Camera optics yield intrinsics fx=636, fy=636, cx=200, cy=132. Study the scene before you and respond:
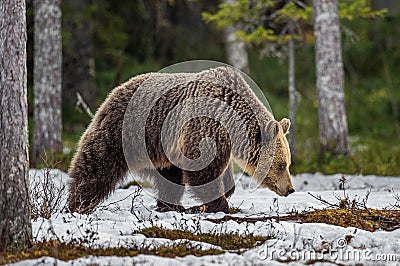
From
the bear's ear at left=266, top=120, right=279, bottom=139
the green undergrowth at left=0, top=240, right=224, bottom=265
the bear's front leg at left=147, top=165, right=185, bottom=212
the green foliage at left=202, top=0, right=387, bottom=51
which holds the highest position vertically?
the green foliage at left=202, top=0, right=387, bottom=51

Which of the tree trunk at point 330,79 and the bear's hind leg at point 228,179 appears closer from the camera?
the bear's hind leg at point 228,179

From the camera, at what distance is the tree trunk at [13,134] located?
5.45 metres

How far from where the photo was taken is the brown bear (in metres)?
7.41

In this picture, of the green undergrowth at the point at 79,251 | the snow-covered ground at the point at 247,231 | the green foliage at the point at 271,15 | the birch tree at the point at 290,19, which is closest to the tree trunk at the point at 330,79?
the birch tree at the point at 290,19

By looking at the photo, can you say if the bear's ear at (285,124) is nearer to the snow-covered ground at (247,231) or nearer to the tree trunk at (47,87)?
the snow-covered ground at (247,231)

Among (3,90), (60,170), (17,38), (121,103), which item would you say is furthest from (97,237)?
(60,170)

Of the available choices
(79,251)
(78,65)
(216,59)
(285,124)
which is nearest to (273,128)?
(285,124)

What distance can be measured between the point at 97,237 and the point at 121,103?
249 cm

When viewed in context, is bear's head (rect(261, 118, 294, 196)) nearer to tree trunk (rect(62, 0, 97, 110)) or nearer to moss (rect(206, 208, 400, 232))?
moss (rect(206, 208, 400, 232))

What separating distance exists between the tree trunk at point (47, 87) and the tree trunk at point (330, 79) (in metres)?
4.78

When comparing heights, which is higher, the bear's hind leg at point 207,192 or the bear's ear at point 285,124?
the bear's ear at point 285,124

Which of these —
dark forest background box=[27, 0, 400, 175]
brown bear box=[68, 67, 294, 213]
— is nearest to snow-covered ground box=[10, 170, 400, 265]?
brown bear box=[68, 67, 294, 213]

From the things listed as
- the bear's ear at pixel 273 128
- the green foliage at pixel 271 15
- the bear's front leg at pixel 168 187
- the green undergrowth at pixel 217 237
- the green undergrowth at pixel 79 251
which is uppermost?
the green foliage at pixel 271 15

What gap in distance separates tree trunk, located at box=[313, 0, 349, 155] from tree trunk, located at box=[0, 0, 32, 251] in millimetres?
7104
